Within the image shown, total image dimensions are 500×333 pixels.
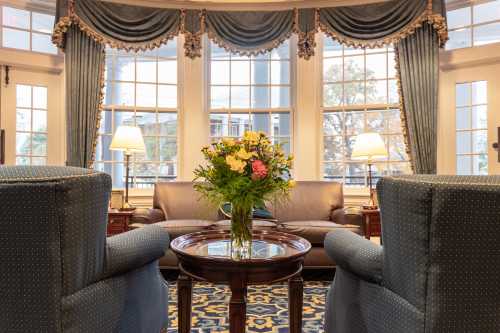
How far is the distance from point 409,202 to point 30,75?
449cm

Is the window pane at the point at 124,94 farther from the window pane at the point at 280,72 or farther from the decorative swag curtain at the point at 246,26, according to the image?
the window pane at the point at 280,72

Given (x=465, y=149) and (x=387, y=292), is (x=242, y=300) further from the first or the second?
(x=465, y=149)

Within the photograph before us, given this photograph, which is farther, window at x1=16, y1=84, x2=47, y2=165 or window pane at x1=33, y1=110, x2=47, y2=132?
window pane at x1=33, y1=110, x2=47, y2=132

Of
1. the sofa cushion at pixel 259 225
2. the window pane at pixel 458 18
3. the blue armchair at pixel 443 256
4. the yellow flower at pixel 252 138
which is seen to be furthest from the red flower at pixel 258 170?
the window pane at pixel 458 18

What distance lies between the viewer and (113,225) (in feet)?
12.5

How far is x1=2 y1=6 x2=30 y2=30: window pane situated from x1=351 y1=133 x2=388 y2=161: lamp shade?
395cm

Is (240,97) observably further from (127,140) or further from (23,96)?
(23,96)

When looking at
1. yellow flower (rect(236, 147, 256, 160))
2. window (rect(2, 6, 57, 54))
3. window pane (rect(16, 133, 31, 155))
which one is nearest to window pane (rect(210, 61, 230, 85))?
window (rect(2, 6, 57, 54))

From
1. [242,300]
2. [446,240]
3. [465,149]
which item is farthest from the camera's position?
[465,149]

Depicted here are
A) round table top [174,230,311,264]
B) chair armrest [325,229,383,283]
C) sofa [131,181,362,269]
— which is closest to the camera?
chair armrest [325,229,383,283]

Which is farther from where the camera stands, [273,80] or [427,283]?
[273,80]

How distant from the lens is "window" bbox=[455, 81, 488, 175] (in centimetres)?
420

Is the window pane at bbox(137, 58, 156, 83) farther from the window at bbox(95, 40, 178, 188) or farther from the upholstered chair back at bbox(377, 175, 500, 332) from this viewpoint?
the upholstered chair back at bbox(377, 175, 500, 332)

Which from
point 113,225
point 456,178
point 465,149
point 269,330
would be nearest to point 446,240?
point 456,178
